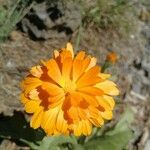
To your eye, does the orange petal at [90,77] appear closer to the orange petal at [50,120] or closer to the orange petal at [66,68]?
the orange petal at [66,68]

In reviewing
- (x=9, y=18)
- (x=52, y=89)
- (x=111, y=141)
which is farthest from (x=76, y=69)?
(x=9, y=18)

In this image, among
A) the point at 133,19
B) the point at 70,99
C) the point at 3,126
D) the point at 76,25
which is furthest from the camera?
the point at 133,19

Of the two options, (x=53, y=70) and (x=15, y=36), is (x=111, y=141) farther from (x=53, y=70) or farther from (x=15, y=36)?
(x=15, y=36)

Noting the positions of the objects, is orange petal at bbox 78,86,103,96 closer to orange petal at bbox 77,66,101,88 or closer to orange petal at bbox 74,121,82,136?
orange petal at bbox 77,66,101,88

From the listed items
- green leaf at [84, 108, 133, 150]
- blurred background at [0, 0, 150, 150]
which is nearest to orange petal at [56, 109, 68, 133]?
green leaf at [84, 108, 133, 150]

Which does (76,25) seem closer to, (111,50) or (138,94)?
(111,50)

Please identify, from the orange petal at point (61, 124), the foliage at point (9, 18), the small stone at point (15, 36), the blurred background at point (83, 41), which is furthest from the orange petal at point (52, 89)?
the small stone at point (15, 36)

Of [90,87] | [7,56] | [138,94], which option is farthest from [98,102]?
[138,94]
